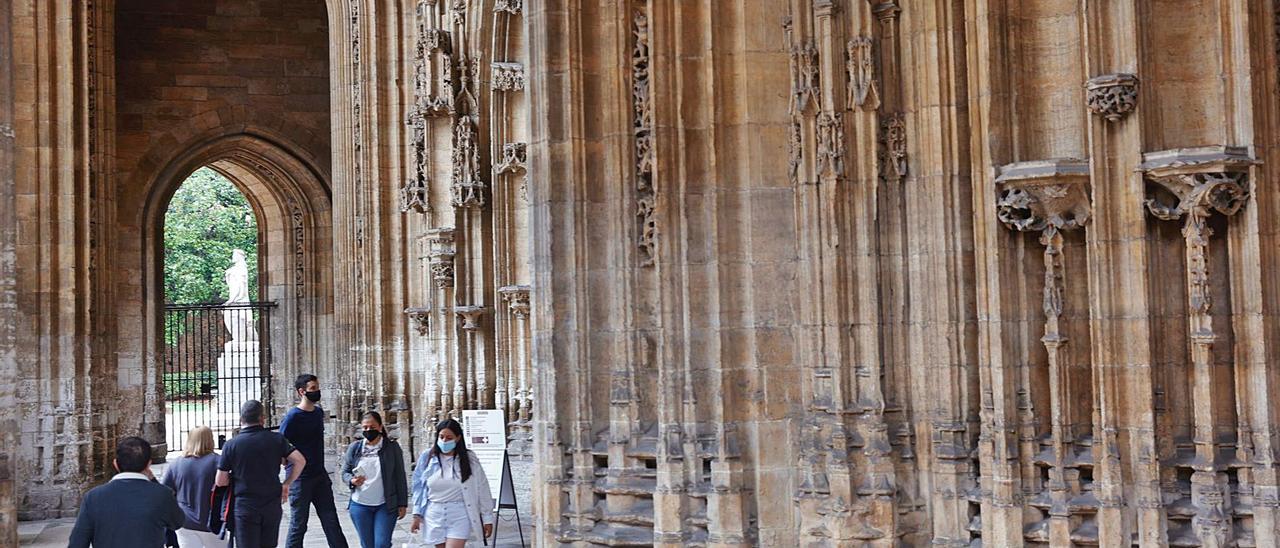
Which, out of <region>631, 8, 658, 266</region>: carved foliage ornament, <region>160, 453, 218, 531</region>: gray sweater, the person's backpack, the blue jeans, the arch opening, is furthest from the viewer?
the arch opening

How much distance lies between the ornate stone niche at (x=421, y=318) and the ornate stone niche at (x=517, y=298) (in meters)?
2.20

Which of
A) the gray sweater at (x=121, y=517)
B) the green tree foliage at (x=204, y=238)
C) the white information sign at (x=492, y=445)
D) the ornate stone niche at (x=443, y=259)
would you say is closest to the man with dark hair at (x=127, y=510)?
the gray sweater at (x=121, y=517)

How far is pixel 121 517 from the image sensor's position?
6133 millimetres

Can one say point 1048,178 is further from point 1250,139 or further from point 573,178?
point 573,178

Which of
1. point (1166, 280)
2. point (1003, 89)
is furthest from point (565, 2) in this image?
point (1166, 280)

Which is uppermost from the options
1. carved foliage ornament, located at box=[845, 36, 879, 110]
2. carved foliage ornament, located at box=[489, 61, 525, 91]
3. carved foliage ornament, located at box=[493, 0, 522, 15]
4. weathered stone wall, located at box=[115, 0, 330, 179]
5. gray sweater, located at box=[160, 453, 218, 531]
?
weathered stone wall, located at box=[115, 0, 330, 179]

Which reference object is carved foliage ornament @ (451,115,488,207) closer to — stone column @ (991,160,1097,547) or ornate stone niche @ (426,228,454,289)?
ornate stone niche @ (426,228,454,289)

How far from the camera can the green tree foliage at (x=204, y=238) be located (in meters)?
40.2

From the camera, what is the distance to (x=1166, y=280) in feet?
20.8

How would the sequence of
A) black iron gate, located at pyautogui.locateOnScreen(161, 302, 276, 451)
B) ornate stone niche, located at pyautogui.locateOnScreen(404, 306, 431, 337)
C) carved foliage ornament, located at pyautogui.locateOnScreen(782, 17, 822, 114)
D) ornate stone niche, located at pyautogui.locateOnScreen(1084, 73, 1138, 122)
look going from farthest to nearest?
black iron gate, located at pyautogui.locateOnScreen(161, 302, 276, 451) → ornate stone niche, located at pyautogui.locateOnScreen(404, 306, 431, 337) → carved foliage ornament, located at pyautogui.locateOnScreen(782, 17, 822, 114) → ornate stone niche, located at pyautogui.locateOnScreen(1084, 73, 1138, 122)

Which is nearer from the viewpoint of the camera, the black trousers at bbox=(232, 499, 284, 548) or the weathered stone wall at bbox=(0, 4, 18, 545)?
the black trousers at bbox=(232, 499, 284, 548)

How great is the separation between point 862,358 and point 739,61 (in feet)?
5.94

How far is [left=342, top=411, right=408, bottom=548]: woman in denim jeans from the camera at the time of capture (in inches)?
382

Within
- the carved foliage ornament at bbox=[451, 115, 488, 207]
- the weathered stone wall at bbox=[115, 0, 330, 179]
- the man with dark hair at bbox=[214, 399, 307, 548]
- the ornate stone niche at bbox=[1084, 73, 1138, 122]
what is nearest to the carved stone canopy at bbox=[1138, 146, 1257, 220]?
the ornate stone niche at bbox=[1084, 73, 1138, 122]
